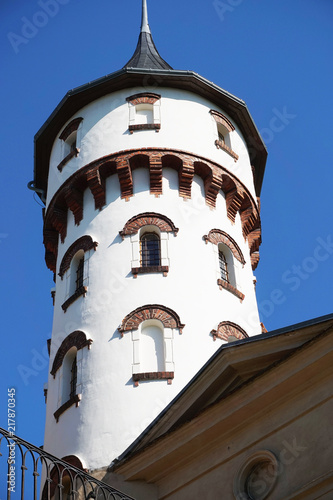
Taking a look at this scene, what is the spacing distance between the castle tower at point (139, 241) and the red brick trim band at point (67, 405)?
3 centimetres

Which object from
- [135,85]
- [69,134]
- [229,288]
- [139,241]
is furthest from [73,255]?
[135,85]

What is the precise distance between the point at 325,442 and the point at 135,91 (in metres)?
20.5

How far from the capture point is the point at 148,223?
28.5 m

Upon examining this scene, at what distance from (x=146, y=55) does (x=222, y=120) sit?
19.9ft

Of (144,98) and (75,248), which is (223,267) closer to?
(75,248)

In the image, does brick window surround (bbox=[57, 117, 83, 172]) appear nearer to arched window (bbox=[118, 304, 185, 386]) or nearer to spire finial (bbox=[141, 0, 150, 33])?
arched window (bbox=[118, 304, 185, 386])

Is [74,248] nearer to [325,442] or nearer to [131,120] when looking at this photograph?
[131,120]

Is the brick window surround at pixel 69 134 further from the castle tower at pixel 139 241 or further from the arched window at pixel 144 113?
the arched window at pixel 144 113

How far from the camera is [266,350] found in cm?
1731

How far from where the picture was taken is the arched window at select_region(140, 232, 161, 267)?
91.4ft

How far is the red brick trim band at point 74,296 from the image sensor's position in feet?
90.5

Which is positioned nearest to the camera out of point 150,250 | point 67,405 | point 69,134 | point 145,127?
point 67,405

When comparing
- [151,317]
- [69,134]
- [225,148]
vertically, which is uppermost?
[69,134]

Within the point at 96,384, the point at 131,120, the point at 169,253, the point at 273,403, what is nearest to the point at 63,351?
the point at 96,384
